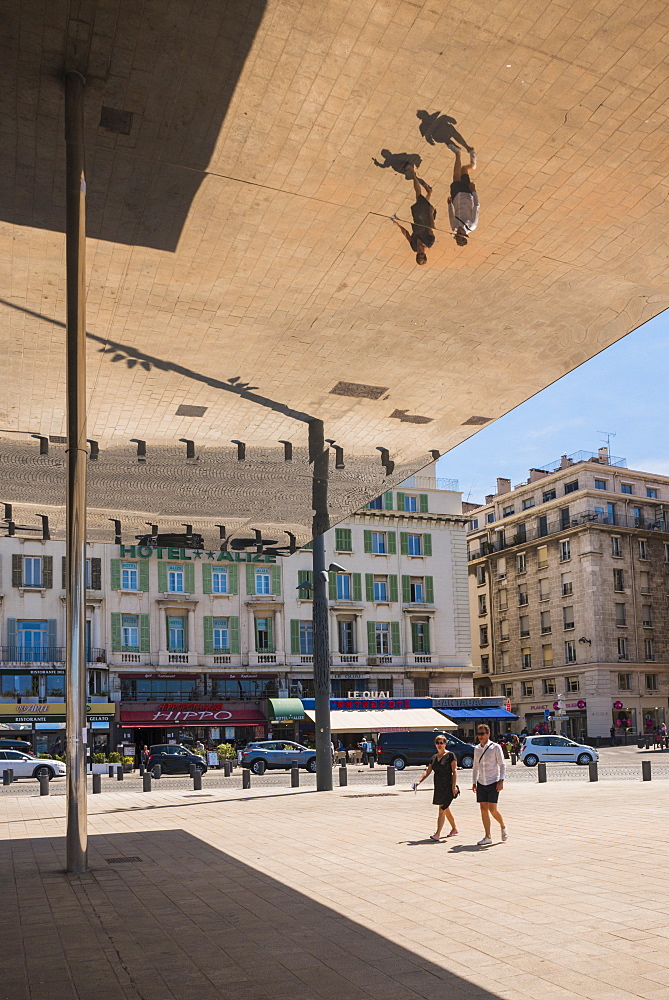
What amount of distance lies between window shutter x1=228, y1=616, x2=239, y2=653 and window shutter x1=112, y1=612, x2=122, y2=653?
6568 millimetres

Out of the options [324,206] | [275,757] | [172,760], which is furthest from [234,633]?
[324,206]

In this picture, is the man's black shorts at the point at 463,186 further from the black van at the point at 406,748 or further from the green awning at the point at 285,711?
the green awning at the point at 285,711

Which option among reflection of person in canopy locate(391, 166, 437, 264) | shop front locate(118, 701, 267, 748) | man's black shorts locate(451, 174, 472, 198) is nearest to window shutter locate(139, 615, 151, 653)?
shop front locate(118, 701, 267, 748)

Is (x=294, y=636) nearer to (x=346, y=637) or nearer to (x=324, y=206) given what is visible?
(x=346, y=637)

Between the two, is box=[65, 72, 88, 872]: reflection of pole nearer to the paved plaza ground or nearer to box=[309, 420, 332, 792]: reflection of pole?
the paved plaza ground

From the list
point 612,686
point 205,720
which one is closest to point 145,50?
point 205,720

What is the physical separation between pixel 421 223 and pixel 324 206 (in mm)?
1108

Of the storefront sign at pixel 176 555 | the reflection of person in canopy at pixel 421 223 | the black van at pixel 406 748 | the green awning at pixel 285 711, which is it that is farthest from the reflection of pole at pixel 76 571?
the green awning at pixel 285 711

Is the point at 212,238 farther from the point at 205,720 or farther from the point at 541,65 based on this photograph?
the point at 205,720

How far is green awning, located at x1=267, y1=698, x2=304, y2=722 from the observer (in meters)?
57.1

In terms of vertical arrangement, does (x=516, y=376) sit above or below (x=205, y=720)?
above

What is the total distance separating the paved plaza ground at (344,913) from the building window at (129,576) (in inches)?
1544

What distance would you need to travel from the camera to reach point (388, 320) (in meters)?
13.2

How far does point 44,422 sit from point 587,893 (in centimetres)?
1148
